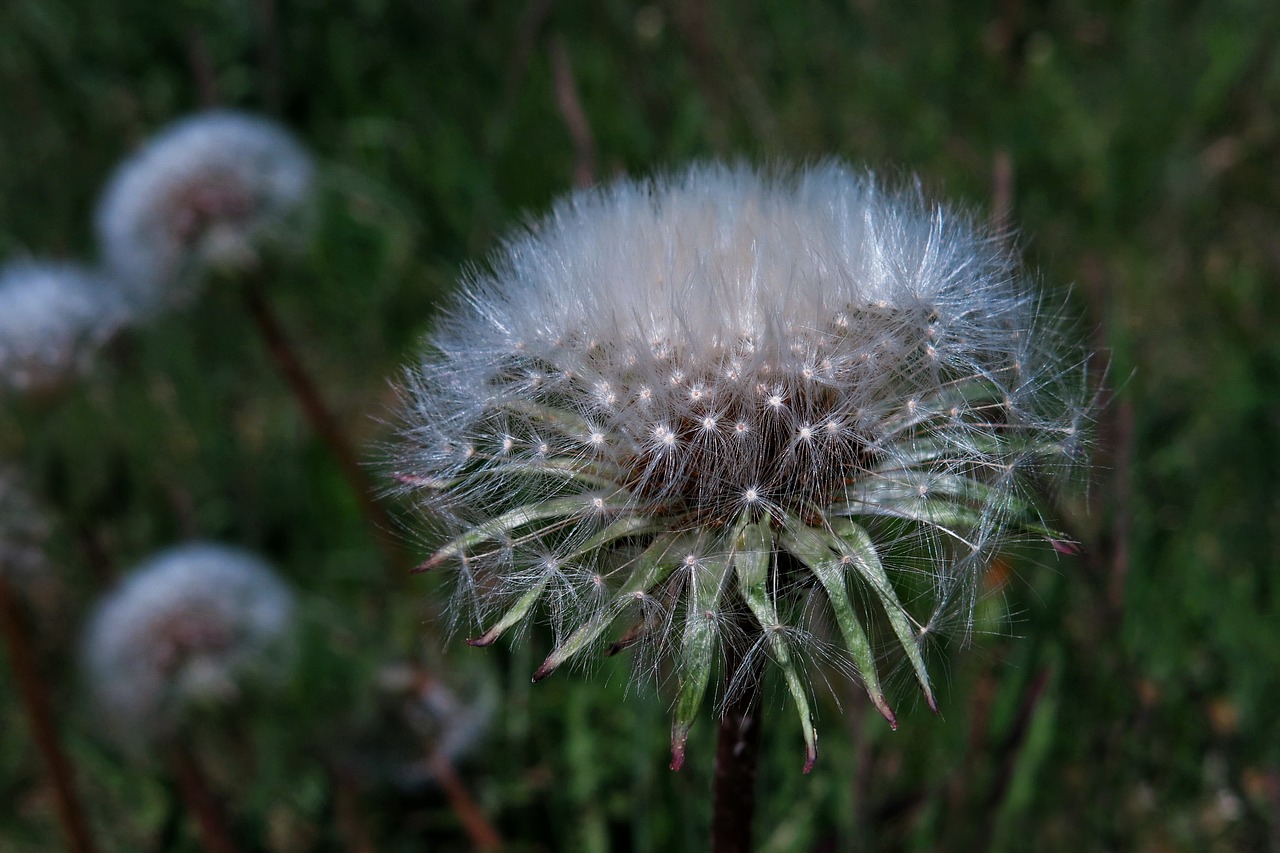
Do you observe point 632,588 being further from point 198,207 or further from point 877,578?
point 198,207

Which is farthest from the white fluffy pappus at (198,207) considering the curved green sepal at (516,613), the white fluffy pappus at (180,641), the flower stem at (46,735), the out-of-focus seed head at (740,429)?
the curved green sepal at (516,613)

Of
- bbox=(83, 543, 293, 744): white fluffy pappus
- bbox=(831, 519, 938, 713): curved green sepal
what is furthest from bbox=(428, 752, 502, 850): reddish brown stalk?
bbox=(831, 519, 938, 713): curved green sepal

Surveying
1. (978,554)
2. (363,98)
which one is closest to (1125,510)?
(978,554)

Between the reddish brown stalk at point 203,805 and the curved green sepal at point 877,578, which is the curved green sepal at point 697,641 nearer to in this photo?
the curved green sepal at point 877,578

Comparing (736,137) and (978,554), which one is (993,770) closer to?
(978,554)

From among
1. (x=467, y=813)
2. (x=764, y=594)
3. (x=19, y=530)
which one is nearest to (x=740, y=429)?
(x=764, y=594)

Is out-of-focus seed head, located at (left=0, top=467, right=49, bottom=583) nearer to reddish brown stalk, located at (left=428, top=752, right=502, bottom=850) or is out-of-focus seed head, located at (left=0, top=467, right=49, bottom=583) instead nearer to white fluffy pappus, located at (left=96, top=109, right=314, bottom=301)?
white fluffy pappus, located at (left=96, top=109, right=314, bottom=301)
